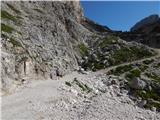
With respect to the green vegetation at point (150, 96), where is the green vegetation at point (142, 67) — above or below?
above

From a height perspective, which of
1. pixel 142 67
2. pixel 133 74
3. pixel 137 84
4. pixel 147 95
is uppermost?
pixel 142 67

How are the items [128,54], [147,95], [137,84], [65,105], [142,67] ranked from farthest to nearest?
[128,54] < [142,67] < [137,84] < [147,95] < [65,105]

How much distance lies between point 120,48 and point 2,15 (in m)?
41.5

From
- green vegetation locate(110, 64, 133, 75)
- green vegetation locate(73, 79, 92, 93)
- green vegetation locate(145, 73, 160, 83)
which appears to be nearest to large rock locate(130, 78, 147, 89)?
green vegetation locate(73, 79, 92, 93)

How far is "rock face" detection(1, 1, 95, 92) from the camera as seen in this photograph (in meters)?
39.6

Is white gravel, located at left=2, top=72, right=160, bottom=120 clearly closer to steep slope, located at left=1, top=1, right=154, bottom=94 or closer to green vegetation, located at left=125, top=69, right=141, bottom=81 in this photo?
steep slope, located at left=1, top=1, right=154, bottom=94

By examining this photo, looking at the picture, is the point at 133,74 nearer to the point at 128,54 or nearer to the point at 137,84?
the point at 137,84

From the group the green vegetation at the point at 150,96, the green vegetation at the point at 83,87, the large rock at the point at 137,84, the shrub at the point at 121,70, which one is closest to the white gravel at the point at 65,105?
the green vegetation at the point at 83,87

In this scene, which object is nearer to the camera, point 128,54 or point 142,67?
point 142,67

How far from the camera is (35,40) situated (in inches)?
2115

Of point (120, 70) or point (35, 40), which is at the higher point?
point (35, 40)

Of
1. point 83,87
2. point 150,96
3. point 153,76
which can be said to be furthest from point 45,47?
point 150,96

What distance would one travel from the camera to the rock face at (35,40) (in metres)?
39.6

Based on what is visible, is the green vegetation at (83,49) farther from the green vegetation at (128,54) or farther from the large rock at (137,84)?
the large rock at (137,84)
